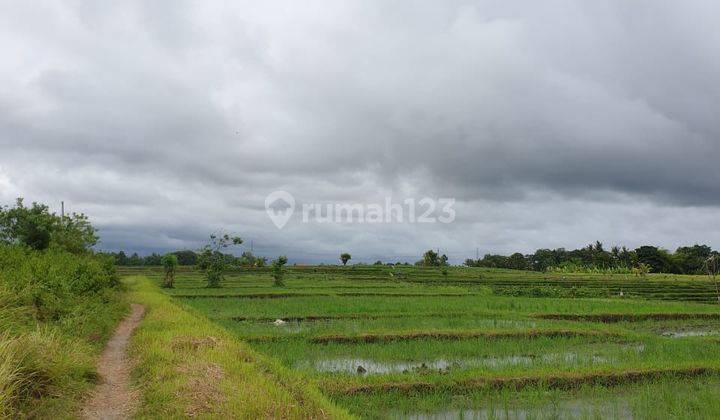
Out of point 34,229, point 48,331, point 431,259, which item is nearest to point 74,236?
point 34,229

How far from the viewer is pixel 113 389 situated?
7098mm

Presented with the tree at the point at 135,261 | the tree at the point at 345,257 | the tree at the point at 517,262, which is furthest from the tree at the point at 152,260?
the tree at the point at 517,262

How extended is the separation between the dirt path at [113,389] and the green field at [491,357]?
2.75 meters

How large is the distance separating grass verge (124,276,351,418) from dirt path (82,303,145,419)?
0.63ft

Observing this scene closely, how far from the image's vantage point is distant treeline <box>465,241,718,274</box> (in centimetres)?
7500

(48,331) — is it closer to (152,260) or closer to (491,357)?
(491,357)

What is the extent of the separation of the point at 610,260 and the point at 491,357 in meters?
81.4

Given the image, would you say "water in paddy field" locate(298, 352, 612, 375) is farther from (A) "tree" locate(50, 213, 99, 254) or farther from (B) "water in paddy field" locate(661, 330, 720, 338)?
(A) "tree" locate(50, 213, 99, 254)

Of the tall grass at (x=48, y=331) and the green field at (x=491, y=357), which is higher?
the tall grass at (x=48, y=331)

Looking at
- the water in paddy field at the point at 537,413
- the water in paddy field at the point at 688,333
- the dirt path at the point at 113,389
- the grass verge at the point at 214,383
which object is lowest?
the water in paddy field at the point at 688,333

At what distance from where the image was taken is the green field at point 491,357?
7297mm

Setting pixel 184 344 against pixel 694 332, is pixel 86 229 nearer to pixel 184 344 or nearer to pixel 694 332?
pixel 184 344

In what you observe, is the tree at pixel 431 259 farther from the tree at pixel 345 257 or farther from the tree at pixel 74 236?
the tree at pixel 74 236

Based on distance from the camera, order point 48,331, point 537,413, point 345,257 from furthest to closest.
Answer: point 345,257
point 48,331
point 537,413
